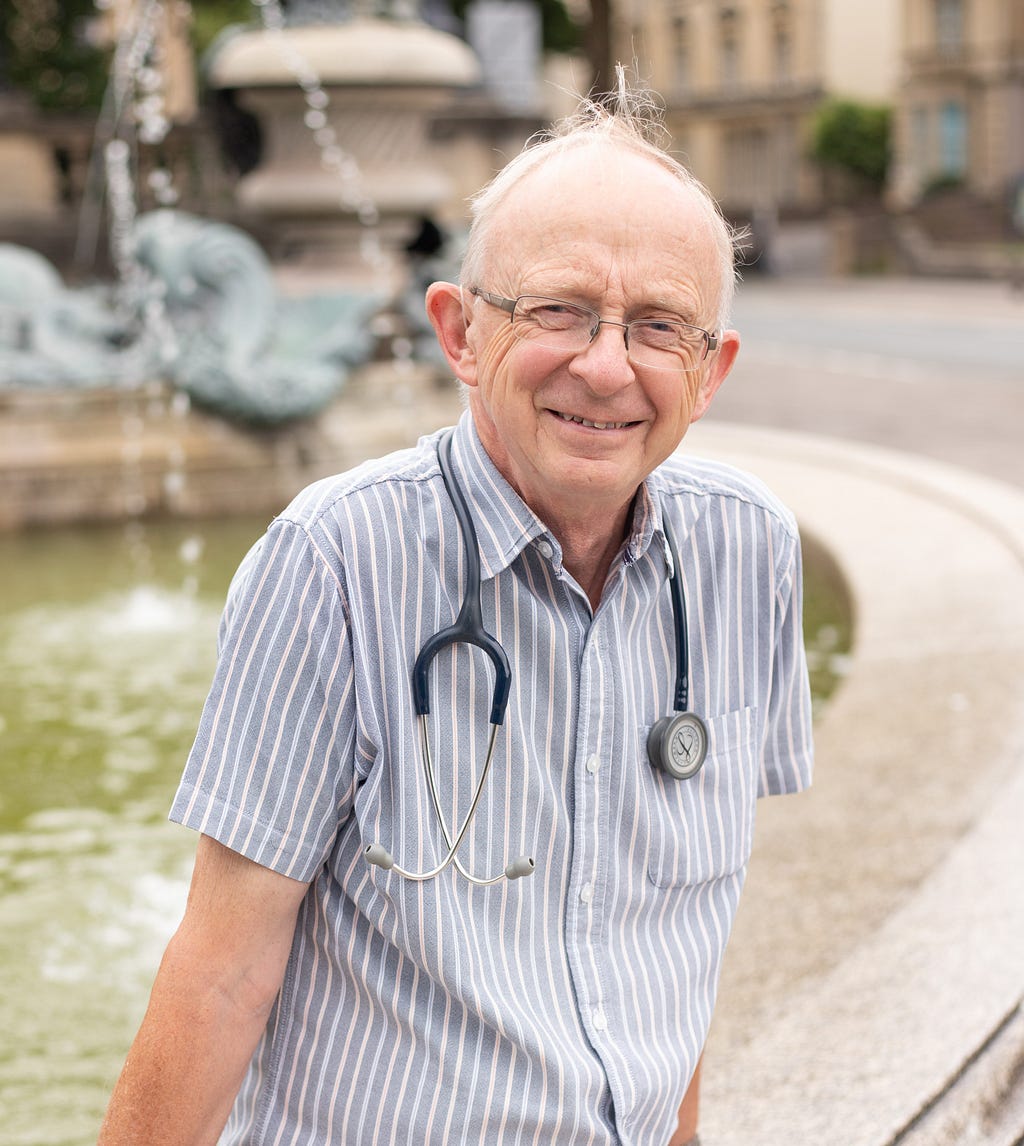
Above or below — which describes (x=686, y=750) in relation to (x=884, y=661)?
above

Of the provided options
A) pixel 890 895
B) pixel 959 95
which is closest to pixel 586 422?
pixel 890 895

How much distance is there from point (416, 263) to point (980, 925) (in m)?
8.43

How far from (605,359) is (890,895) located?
2.13 m

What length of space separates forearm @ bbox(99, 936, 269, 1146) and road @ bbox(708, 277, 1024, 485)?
8.14m

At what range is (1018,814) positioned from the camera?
378 centimetres

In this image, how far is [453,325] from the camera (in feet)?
6.05

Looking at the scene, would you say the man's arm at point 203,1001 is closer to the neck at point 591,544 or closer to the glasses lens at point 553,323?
the neck at point 591,544

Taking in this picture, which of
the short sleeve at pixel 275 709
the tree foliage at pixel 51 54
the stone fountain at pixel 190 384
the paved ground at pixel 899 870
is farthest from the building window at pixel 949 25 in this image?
the short sleeve at pixel 275 709

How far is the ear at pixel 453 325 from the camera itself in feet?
5.97

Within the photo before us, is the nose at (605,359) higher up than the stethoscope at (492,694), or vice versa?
the nose at (605,359)

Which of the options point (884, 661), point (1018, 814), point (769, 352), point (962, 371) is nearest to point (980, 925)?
point (1018, 814)

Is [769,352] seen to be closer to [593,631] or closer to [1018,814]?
[1018,814]

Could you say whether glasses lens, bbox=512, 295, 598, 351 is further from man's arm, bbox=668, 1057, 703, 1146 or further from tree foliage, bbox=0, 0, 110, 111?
tree foliage, bbox=0, 0, 110, 111

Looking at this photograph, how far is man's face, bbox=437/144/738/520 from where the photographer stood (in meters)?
1.69
